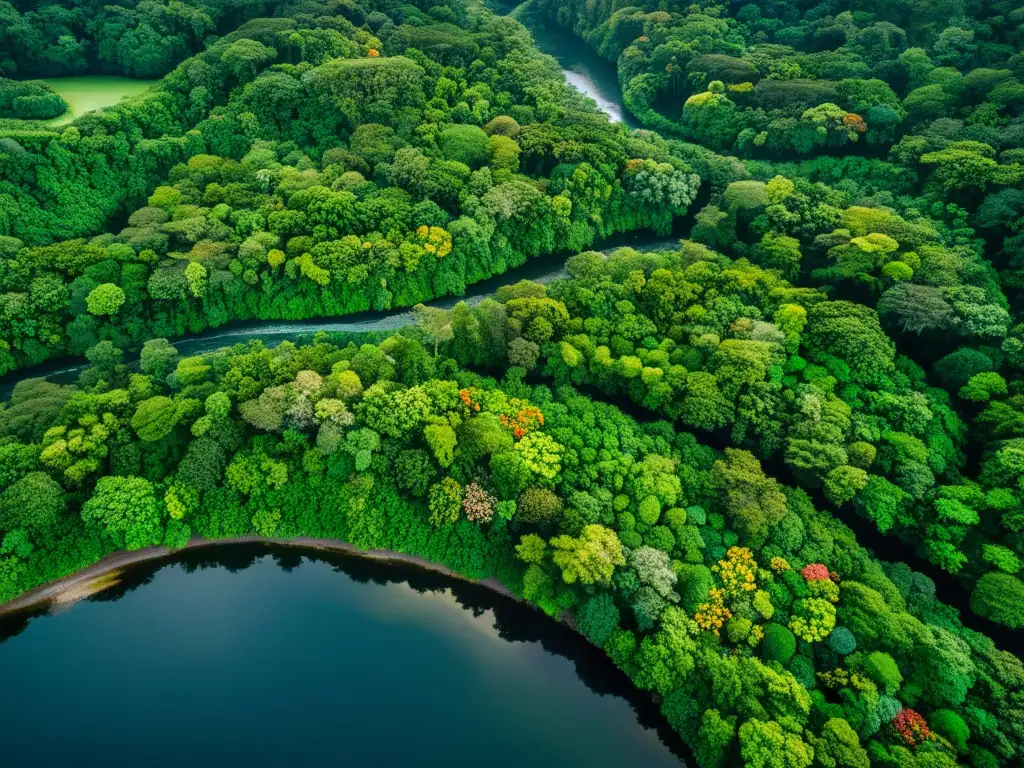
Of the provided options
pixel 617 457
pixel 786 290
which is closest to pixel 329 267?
pixel 617 457

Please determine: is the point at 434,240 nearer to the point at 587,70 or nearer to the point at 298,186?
the point at 298,186

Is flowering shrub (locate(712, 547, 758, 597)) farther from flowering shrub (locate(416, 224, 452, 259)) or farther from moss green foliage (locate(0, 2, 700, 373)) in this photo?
flowering shrub (locate(416, 224, 452, 259))

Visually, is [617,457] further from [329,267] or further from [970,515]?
[329,267]

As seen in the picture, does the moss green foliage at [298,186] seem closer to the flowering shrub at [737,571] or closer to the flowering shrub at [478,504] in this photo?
the flowering shrub at [478,504]

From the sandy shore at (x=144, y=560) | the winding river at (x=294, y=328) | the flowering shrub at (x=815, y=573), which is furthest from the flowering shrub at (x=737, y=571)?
the winding river at (x=294, y=328)

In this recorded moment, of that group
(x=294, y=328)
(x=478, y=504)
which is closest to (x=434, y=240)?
(x=294, y=328)
